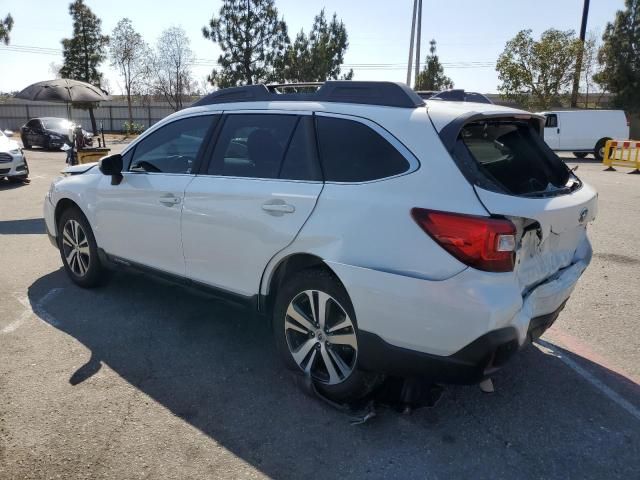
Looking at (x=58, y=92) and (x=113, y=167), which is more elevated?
(x=58, y=92)

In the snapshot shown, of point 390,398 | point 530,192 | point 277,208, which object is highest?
point 530,192

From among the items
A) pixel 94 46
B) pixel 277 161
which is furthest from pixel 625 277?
pixel 94 46

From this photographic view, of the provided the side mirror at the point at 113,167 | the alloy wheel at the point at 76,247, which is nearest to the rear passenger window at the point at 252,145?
the side mirror at the point at 113,167

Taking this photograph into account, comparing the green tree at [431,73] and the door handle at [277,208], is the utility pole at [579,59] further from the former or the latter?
the door handle at [277,208]

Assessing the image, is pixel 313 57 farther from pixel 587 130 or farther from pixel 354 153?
pixel 354 153

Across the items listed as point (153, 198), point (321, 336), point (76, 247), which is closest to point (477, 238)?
point (321, 336)

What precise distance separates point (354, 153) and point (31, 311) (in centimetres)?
328

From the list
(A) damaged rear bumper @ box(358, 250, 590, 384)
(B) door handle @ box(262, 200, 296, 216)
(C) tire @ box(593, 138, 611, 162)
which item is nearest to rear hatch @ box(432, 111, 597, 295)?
(A) damaged rear bumper @ box(358, 250, 590, 384)

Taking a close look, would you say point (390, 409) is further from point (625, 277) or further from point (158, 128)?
point (625, 277)

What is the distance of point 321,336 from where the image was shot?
10.6 feet

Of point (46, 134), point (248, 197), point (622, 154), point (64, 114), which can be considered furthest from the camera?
point (64, 114)

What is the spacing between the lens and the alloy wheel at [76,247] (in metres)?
5.08

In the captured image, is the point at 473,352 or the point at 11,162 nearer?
the point at 473,352

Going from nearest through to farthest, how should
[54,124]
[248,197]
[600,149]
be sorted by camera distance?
[248,197]
[600,149]
[54,124]
